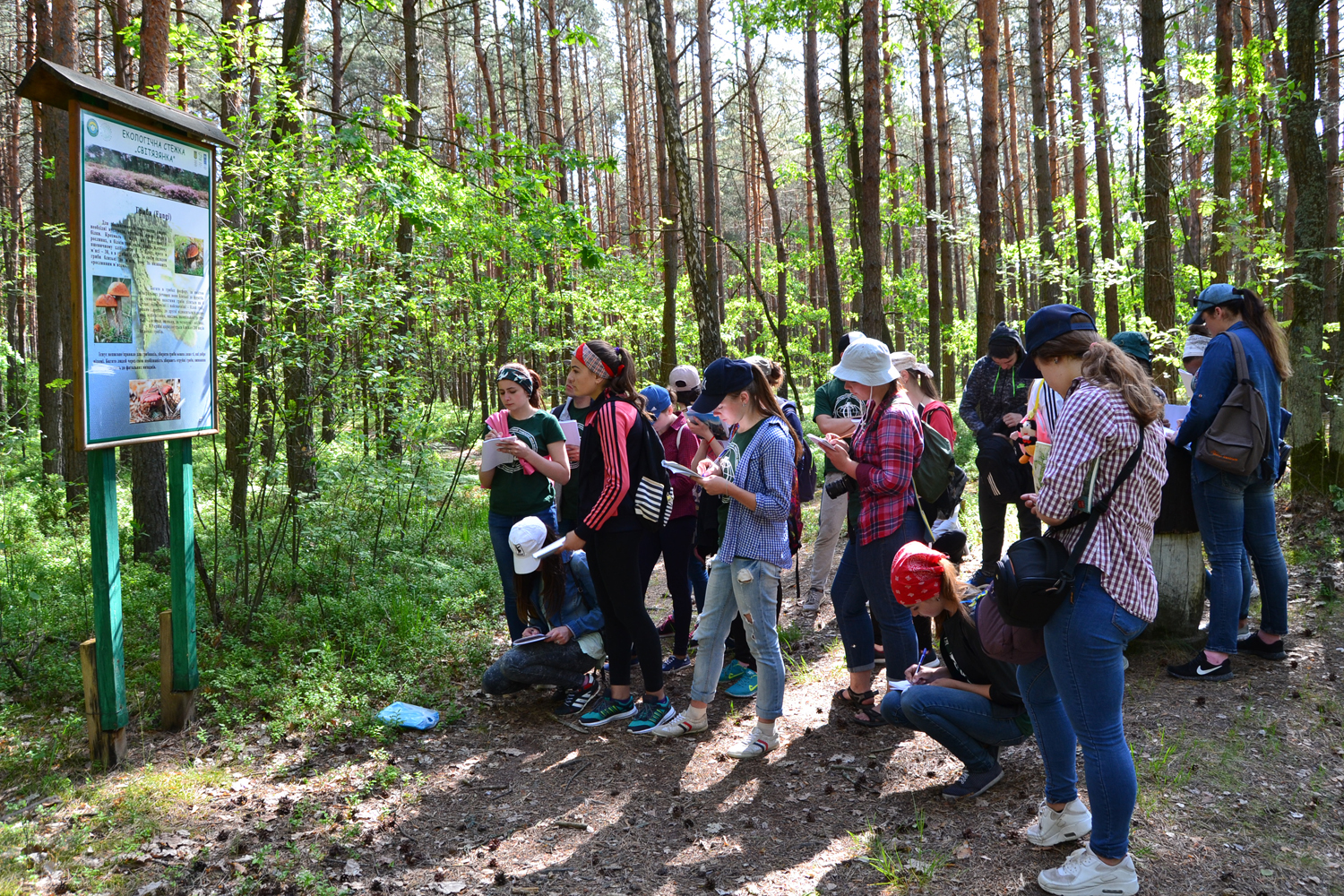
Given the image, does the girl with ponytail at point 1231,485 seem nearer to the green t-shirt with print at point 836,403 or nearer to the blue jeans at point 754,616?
the green t-shirt with print at point 836,403

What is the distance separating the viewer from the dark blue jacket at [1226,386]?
4.22 metres

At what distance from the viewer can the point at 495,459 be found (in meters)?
5.13

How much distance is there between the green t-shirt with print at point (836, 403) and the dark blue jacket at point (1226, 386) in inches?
77.2

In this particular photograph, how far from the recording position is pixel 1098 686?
2604 millimetres

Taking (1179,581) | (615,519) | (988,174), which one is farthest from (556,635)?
(988,174)

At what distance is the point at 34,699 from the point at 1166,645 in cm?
673

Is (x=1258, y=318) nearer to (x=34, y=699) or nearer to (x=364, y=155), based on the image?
(x=364, y=155)

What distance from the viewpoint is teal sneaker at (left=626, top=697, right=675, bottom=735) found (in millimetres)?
4586

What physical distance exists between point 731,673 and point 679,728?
0.82 metres

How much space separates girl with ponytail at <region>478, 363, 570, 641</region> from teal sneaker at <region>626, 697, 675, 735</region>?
3.24 feet

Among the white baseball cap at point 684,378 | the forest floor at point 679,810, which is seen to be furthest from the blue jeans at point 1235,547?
the white baseball cap at point 684,378

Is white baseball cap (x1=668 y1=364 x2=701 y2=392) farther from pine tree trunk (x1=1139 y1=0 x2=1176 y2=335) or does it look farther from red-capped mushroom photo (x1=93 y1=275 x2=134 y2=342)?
pine tree trunk (x1=1139 y1=0 x2=1176 y2=335)

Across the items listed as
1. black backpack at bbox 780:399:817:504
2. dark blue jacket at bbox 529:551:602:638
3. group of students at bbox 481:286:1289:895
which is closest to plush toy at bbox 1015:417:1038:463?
group of students at bbox 481:286:1289:895

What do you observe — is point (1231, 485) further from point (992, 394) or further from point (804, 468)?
point (804, 468)
